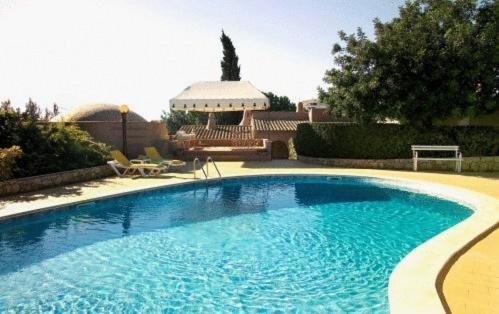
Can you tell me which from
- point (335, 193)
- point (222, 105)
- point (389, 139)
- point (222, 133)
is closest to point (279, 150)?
point (222, 133)

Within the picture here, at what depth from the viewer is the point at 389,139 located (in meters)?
19.5

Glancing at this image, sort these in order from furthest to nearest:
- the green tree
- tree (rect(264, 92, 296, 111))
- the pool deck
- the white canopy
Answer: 1. tree (rect(264, 92, 296, 111))
2. the green tree
3. the white canopy
4. the pool deck

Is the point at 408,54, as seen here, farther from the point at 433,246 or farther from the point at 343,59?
the point at 433,246

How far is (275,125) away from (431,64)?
13829 mm

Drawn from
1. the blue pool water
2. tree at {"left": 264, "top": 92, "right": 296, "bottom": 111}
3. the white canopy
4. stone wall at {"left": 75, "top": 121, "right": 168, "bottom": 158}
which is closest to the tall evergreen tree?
tree at {"left": 264, "top": 92, "right": 296, "bottom": 111}

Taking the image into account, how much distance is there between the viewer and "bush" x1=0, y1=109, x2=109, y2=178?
13.6 meters

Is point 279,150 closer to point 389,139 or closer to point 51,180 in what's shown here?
point 389,139

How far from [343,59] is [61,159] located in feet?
46.7

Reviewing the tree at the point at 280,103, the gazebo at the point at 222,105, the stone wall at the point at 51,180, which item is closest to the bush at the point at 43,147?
the stone wall at the point at 51,180

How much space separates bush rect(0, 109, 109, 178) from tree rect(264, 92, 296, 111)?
1838 inches

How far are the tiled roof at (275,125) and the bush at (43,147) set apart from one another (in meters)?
14.4

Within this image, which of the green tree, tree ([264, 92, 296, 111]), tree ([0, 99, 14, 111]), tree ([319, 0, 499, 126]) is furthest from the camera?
tree ([264, 92, 296, 111])

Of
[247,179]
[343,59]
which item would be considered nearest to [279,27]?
[343,59]

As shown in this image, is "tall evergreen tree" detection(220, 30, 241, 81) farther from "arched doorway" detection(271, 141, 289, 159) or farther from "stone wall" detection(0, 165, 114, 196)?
"stone wall" detection(0, 165, 114, 196)
